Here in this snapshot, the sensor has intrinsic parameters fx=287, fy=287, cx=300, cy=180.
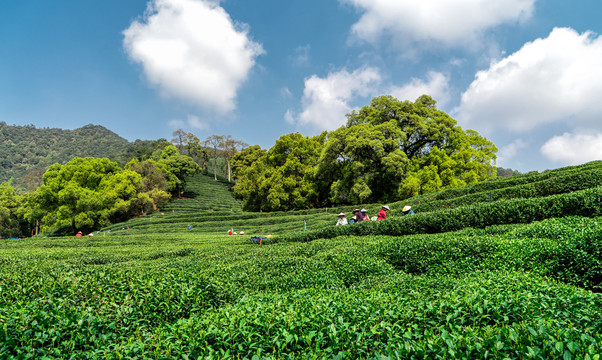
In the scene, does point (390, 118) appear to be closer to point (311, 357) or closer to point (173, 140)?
point (311, 357)

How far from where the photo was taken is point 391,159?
93.1ft

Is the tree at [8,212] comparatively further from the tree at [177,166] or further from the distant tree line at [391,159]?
the distant tree line at [391,159]

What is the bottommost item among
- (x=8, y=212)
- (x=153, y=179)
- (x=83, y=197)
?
(x=8, y=212)

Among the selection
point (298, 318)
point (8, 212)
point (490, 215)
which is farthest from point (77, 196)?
point (490, 215)

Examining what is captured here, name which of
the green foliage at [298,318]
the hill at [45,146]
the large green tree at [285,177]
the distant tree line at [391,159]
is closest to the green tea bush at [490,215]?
the green foliage at [298,318]

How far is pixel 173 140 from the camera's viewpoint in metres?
83.6

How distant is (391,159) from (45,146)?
575 ft

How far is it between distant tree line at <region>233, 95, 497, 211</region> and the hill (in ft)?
309

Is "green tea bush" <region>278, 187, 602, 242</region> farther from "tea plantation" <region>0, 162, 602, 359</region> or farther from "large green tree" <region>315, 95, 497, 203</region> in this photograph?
"large green tree" <region>315, 95, 497, 203</region>

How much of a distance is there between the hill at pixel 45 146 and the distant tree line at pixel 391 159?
309 ft

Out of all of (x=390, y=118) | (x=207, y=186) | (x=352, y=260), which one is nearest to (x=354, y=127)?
(x=390, y=118)

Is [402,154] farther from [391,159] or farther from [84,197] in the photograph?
[84,197]

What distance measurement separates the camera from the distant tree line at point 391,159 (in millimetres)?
28656

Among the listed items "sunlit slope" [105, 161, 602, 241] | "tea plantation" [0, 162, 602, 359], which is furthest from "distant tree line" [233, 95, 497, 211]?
"tea plantation" [0, 162, 602, 359]
